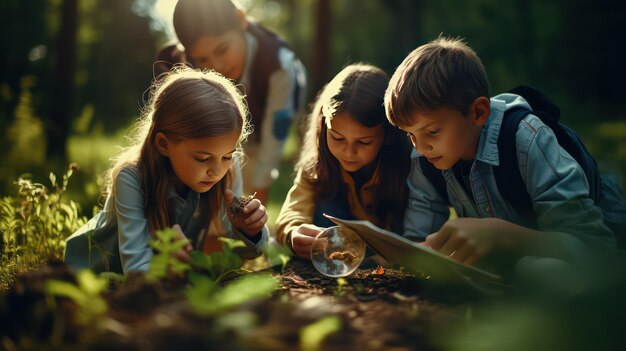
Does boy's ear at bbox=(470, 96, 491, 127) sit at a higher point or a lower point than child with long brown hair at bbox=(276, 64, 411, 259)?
higher

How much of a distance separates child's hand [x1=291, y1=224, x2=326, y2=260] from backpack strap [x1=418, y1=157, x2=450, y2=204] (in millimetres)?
699

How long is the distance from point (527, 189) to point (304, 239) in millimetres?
1180

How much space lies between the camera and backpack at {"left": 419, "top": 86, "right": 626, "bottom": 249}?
10.2 ft

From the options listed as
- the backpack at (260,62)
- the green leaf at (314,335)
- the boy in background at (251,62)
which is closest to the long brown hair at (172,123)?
the boy in background at (251,62)

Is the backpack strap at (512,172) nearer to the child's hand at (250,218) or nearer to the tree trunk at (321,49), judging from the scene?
the child's hand at (250,218)

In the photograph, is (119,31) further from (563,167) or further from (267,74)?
(563,167)

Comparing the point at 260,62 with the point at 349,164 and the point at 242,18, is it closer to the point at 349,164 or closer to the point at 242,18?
the point at 242,18

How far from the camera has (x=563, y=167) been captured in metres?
2.91

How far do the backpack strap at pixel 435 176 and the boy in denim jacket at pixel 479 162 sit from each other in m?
0.05

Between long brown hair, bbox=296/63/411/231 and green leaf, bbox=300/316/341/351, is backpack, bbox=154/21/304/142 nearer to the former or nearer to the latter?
long brown hair, bbox=296/63/411/231

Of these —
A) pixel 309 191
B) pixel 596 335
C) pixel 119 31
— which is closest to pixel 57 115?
pixel 309 191

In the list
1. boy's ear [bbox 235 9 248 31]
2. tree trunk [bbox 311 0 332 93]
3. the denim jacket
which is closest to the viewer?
the denim jacket

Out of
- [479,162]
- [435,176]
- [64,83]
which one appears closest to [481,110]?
[479,162]

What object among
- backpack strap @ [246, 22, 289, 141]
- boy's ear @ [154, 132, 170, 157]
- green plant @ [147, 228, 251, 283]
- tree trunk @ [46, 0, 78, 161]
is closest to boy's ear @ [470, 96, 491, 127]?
green plant @ [147, 228, 251, 283]
